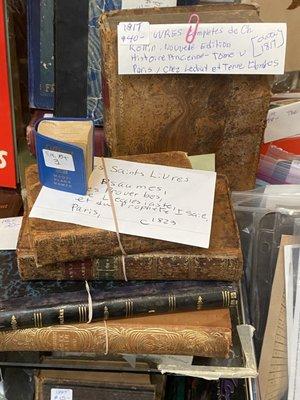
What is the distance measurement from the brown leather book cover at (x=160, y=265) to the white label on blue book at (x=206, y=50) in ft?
0.75

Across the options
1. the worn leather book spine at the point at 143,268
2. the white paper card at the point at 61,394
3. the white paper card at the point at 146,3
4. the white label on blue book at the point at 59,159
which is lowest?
the white paper card at the point at 61,394

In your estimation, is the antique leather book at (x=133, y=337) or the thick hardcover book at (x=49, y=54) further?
the thick hardcover book at (x=49, y=54)

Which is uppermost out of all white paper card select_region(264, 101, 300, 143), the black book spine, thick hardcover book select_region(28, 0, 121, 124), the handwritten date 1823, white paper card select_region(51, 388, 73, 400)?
thick hardcover book select_region(28, 0, 121, 124)

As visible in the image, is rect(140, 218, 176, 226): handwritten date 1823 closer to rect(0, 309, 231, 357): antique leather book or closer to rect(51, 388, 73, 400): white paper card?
rect(0, 309, 231, 357): antique leather book

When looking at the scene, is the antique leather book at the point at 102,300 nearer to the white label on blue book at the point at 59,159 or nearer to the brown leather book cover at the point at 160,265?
the brown leather book cover at the point at 160,265

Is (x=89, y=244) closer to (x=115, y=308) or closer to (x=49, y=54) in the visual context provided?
(x=115, y=308)

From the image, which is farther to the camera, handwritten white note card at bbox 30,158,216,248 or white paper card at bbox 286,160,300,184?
white paper card at bbox 286,160,300,184

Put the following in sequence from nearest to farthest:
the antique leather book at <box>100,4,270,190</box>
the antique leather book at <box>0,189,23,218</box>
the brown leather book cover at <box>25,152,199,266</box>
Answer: the brown leather book cover at <box>25,152,199,266</box> → the antique leather book at <box>100,4,270,190</box> → the antique leather book at <box>0,189,23,218</box>

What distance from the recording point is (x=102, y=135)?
98 centimetres

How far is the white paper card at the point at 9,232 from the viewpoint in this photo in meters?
0.87

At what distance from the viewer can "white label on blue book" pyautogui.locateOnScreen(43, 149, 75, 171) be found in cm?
76

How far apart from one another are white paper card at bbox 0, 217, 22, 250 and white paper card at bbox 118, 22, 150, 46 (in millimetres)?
313

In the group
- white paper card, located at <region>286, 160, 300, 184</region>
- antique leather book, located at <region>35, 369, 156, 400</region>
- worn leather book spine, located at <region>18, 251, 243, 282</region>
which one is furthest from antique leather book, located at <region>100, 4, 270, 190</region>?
antique leather book, located at <region>35, 369, 156, 400</region>

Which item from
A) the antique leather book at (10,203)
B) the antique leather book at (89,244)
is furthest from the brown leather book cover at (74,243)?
the antique leather book at (10,203)
